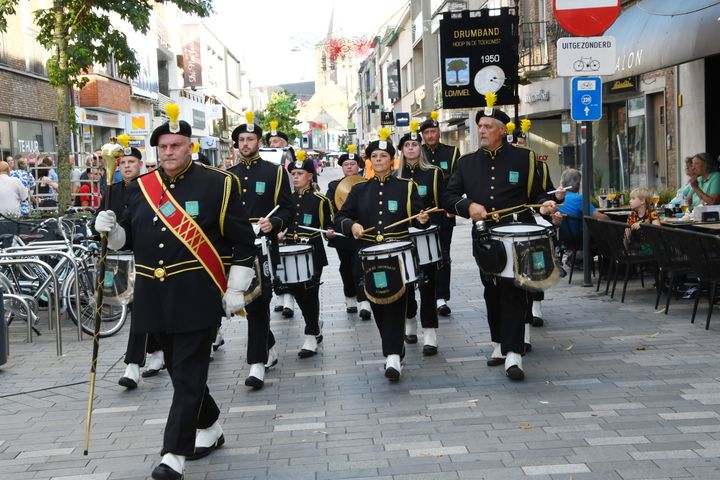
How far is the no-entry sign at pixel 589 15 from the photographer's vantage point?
38.9ft

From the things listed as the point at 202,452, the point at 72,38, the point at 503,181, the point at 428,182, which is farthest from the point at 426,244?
the point at 72,38

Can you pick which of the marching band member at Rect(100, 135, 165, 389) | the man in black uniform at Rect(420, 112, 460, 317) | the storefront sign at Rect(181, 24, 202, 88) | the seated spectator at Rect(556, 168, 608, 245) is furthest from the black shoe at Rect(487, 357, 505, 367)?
the storefront sign at Rect(181, 24, 202, 88)

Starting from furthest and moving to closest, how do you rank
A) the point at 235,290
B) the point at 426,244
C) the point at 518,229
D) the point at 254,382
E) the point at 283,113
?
the point at 283,113
the point at 426,244
the point at 254,382
the point at 518,229
the point at 235,290

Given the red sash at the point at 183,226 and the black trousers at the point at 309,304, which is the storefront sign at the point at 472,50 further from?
the red sash at the point at 183,226

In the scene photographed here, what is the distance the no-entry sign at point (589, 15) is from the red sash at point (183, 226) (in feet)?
24.5

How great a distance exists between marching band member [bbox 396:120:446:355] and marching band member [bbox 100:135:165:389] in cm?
226

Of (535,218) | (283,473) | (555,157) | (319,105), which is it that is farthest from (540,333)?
(319,105)

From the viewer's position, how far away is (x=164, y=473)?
5320mm

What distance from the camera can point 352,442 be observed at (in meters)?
6.15

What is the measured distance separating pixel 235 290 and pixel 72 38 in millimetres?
10336

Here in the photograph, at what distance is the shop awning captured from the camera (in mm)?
12859

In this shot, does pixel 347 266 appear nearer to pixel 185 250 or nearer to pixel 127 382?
pixel 127 382

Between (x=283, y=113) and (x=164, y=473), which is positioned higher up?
(x=283, y=113)

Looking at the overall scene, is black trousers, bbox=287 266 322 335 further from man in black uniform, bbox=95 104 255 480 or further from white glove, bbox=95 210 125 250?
white glove, bbox=95 210 125 250
